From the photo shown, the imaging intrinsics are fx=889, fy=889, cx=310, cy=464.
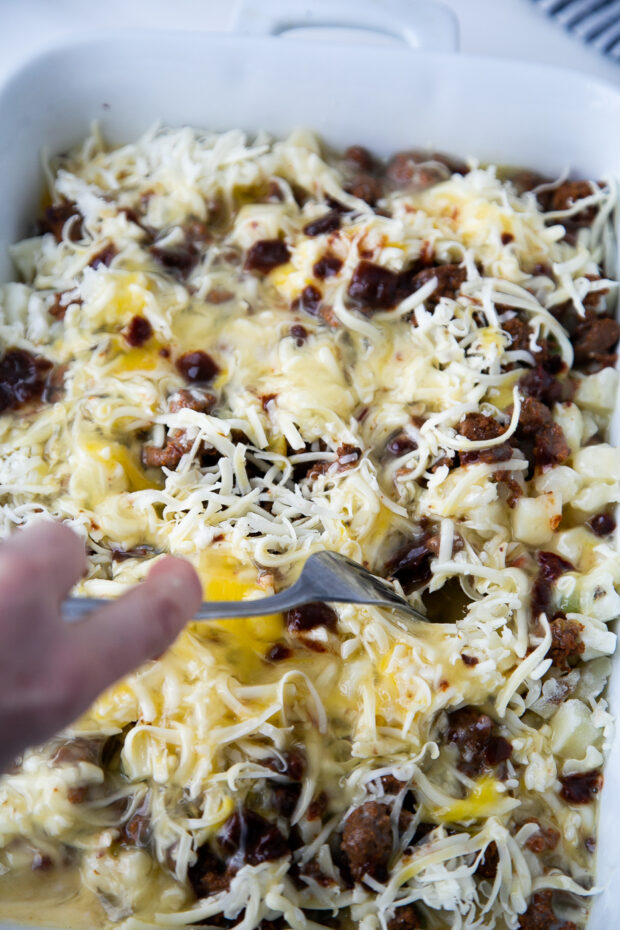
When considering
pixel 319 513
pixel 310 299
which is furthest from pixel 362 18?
pixel 319 513

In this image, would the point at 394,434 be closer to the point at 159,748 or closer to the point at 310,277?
the point at 310,277

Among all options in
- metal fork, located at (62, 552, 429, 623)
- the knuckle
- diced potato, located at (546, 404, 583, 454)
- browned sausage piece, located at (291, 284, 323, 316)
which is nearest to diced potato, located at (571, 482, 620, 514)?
diced potato, located at (546, 404, 583, 454)

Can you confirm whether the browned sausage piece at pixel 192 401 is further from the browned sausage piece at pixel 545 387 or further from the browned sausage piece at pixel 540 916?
the browned sausage piece at pixel 540 916

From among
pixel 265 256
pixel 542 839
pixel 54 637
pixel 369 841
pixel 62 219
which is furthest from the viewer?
pixel 62 219

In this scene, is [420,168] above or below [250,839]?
above

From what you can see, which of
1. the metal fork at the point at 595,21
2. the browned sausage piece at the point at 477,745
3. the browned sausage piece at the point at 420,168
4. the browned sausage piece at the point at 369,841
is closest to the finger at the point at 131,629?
the browned sausage piece at the point at 369,841

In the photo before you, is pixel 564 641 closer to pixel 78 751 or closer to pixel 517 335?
pixel 517 335
